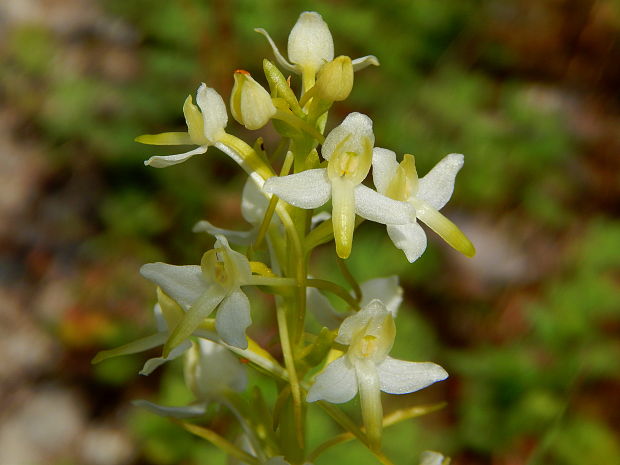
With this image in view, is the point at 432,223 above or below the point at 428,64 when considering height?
above

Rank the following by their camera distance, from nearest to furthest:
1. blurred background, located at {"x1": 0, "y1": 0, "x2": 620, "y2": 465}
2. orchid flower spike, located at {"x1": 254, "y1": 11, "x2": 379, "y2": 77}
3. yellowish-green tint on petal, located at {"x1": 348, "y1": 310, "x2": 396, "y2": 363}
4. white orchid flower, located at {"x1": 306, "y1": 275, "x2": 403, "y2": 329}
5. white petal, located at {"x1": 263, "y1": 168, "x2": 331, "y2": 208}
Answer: white petal, located at {"x1": 263, "y1": 168, "x2": 331, "y2": 208}, yellowish-green tint on petal, located at {"x1": 348, "y1": 310, "x2": 396, "y2": 363}, orchid flower spike, located at {"x1": 254, "y1": 11, "x2": 379, "y2": 77}, white orchid flower, located at {"x1": 306, "y1": 275, "x2": 403, "y2": 329}, blurred background, located at {"x1": 0, "y1": 0, "x2": 620, "y2": 465}

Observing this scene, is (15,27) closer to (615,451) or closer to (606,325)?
(606,325)

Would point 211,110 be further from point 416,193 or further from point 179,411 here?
point 179,411

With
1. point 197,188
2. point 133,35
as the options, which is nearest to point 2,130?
point 133,35

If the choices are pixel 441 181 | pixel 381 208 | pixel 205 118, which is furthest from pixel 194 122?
pixel 441 181

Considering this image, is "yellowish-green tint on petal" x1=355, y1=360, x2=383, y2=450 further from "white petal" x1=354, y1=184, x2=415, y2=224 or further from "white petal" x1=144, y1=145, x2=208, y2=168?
"white petal" x1=144, y1=145, x2=208, y2=168

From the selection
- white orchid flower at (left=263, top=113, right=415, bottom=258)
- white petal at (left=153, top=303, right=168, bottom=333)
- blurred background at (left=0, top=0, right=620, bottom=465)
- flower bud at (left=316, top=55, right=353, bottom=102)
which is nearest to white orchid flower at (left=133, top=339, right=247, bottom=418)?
white petal at (left=153, top=303, right=168, bottom=333)

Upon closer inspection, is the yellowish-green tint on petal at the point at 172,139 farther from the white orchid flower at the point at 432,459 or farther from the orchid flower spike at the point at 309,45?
the white orchid flower at the point at 432,459
